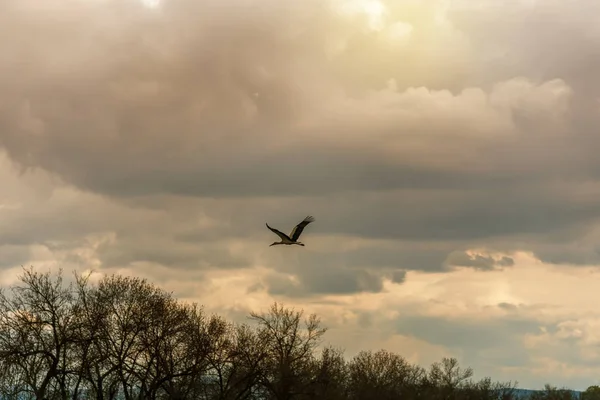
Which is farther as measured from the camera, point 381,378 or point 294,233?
point 381,378

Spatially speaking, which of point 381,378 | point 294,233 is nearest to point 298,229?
point 294,233

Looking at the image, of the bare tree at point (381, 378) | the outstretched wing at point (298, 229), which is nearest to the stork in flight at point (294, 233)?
the outstretched wing at point (298, 229)

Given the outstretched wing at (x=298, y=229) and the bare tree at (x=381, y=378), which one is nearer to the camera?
the outstretched wing at (x=298, y=229)

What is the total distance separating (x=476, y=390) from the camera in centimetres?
18488

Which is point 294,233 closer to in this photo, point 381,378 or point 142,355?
point 142,355

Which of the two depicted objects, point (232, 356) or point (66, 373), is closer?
point (66, 373)

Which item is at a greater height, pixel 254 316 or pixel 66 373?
pixel 254 316

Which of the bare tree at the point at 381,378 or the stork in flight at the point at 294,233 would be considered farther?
the bare tree at the point at 381,378

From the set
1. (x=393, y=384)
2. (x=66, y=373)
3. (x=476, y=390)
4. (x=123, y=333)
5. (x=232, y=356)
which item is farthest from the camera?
(x=476, y=390)

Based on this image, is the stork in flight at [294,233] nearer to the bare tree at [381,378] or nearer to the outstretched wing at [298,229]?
the outstretched wing at [298,229]

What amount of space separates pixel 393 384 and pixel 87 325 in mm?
81072

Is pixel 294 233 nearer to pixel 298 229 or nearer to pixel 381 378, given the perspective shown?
pixel 298 229

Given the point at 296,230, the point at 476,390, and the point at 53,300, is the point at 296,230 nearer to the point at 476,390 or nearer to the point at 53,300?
the point at 53,300

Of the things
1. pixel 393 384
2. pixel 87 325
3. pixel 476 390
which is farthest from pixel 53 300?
pixel 476 390
